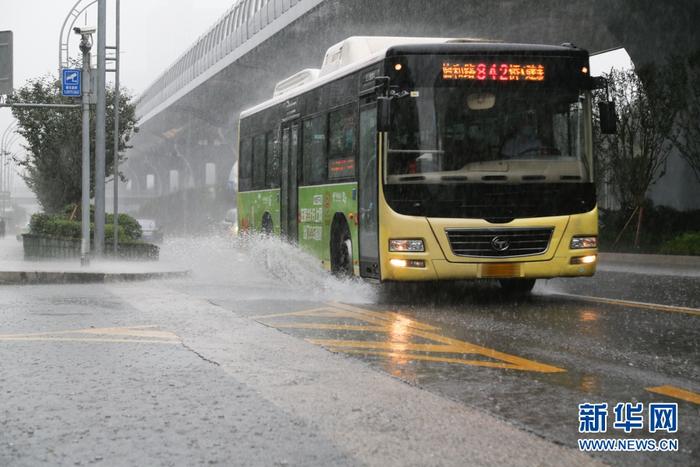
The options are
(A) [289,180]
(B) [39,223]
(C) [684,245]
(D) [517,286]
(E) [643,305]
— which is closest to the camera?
(E) [643,305]

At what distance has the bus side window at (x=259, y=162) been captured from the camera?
18.1m

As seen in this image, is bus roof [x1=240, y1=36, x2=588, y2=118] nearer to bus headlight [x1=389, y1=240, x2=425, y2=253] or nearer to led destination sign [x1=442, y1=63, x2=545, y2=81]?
led destination sign [x1=442, y1=63, x2=545, y2=81]

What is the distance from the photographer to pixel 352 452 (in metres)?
4.79

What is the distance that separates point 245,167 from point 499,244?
9.06m

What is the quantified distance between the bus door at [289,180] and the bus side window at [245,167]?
2.60 m

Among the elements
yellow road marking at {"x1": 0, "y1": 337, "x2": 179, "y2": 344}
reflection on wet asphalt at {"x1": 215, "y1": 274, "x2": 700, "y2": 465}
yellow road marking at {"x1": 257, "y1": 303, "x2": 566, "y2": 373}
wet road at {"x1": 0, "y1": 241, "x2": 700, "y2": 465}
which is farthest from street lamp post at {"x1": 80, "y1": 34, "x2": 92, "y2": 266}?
yellow road marking at {"x1": 0, "y1": 337, "x2": 179, "y2": 344}

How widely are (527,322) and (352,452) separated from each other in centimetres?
564

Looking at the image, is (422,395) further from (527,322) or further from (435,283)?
(435,283)

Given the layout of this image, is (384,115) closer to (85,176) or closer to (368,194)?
(368,194)

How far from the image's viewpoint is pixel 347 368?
283 inches

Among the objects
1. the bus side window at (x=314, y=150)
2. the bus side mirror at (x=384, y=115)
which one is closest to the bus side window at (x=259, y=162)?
the bus side window at (x=314, y=150)

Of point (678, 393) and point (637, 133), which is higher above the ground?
point (637, 133)

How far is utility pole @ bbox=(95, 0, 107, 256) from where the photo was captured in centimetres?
2008

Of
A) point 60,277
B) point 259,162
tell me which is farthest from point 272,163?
point 60,277
